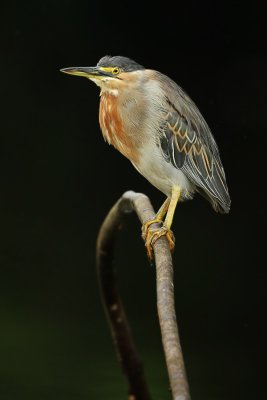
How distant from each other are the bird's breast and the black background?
210 cm

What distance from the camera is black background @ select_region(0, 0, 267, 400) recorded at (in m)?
4.51

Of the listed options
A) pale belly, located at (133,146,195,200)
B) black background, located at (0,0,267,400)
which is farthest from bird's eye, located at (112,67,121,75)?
black background, located at (0,0,267,400)

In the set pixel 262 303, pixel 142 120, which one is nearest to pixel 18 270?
pixel 262 303

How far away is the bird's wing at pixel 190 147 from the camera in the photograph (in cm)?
234

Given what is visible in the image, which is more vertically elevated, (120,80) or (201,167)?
(120,80)

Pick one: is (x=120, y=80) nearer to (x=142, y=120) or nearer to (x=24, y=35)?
(x=142, y=120)

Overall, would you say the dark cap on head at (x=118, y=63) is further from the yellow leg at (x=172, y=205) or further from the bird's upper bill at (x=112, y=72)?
the yellow leg at (x=172, y=205)

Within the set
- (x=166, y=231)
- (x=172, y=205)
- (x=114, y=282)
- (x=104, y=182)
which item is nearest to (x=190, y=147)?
(x=172, y=205)

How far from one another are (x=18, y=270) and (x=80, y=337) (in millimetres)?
651

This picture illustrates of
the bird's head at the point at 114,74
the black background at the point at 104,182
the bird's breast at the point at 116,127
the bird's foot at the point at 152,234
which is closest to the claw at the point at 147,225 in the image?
the bird's foot at the point at 152,234

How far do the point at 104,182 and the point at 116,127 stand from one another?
9.11 feet

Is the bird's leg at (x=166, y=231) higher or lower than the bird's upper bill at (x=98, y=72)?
lower

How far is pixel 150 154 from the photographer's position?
2279mm

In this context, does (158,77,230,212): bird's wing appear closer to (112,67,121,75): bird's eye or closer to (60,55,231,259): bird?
(60,55,231,259): bird
